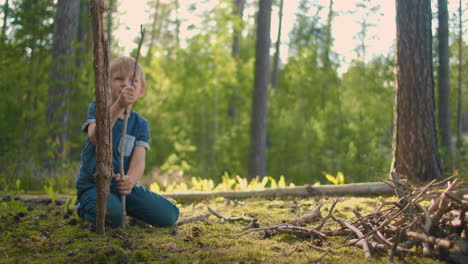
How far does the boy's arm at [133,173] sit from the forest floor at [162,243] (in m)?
0.32

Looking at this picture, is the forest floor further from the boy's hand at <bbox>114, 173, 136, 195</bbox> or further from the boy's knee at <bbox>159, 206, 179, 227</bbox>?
the boy's hand at <bbox>114, 173, 136, 195</bbox>

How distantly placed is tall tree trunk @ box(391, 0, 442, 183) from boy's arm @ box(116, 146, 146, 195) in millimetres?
3486

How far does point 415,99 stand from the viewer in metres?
5.13

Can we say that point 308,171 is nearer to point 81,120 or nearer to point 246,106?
point 246,106

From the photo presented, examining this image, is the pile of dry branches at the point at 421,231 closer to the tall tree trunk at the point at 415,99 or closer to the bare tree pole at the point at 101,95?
the bare tree pole at the point at 101,95

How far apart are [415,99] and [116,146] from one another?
3.91m

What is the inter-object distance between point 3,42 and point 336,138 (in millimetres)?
9689

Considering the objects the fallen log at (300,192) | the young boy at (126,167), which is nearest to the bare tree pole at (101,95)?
the young boy at (126,167)

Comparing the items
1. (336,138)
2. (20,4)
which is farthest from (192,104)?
(20,4)

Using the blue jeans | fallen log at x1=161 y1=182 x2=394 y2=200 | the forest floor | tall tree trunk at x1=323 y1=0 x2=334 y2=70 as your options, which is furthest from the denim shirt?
tall tree trunk at x1=323 y1=0 x2=334 y2=70

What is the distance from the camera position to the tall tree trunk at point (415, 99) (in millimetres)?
5066

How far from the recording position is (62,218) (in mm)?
3469

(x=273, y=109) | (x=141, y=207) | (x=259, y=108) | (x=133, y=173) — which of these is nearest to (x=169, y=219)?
(x=141, y=207)

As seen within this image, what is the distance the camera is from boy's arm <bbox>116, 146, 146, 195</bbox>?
8.88 feet
